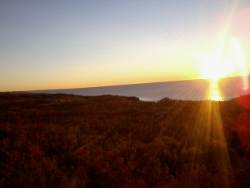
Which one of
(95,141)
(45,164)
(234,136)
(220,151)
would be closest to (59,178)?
(45,164)

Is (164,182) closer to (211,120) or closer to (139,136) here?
(139,136)

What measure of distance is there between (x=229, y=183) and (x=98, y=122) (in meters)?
12.5

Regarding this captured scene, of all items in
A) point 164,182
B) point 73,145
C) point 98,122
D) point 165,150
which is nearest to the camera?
point 164,182

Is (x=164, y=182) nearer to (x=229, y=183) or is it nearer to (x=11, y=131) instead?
(x=229, y=183)

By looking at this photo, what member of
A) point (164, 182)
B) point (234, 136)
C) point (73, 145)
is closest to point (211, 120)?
point (234, 136)

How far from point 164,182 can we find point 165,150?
3381 millimetres

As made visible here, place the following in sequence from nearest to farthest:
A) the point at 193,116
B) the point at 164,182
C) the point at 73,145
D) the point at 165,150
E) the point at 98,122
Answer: the point at 164,182 → the point at 165,150 → the point at 73,145 → the point at 98,122 → the point at 193,116

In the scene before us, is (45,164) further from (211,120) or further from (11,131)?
(211,120)

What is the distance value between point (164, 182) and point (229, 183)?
197 centimetres

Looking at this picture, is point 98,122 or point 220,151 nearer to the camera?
point 220,151

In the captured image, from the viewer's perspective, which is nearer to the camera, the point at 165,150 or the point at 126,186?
the point at 126,186

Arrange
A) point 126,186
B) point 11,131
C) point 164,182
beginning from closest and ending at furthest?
point 126,186
point 164,182
point 11,131

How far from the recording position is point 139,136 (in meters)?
16.0

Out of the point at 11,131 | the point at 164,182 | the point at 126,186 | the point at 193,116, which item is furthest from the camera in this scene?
the point at 193,116
